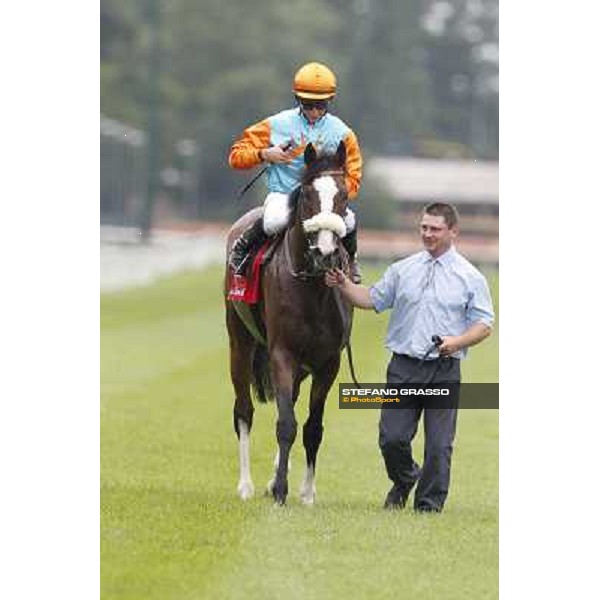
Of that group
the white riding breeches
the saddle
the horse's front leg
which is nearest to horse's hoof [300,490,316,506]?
the horse's front leg

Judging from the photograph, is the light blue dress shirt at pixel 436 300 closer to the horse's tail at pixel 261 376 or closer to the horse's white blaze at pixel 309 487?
the horse's white blaze at pixel 309 487

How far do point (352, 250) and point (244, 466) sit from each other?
3.89ft

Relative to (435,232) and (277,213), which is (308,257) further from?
(435,232)

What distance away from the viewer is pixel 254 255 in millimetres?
8453

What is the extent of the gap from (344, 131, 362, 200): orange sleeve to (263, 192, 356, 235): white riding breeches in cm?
16

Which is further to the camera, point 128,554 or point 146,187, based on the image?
point 146,187

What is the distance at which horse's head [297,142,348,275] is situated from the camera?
7.61m

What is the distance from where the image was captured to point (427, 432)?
8219 millimetres

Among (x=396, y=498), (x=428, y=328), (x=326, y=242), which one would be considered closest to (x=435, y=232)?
(x=428, y=328)

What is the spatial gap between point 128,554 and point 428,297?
1.80 m

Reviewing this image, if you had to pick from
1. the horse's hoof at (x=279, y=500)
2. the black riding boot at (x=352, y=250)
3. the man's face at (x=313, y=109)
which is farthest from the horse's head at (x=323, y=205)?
the horse's hoof at (x=279, y=500)
